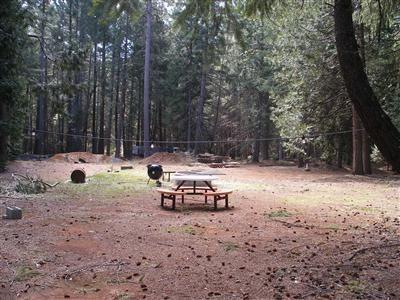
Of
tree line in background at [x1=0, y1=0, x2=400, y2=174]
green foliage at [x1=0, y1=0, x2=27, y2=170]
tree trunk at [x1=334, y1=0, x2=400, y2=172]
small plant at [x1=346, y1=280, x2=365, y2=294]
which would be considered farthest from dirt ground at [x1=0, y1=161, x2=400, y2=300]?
green foliage at [x1=0, y1=0, x2=27, y2=170]

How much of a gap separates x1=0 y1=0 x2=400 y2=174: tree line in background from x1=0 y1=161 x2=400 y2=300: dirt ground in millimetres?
1557

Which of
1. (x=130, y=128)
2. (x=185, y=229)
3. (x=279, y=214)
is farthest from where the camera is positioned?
(x=130, y=128)

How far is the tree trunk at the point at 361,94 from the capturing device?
3.75 meters

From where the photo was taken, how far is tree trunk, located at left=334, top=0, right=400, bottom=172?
3.75 meters

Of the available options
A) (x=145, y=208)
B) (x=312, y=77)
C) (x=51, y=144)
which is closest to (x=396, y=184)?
(x=312, y=77)

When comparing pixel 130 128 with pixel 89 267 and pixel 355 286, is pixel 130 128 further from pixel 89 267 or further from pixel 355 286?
pixel 355 286

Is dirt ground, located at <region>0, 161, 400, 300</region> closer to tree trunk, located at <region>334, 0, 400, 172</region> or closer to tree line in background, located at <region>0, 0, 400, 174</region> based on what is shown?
tree trunk, located at <region>334, 0, 400, 172</region>

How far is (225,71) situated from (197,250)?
30335mm

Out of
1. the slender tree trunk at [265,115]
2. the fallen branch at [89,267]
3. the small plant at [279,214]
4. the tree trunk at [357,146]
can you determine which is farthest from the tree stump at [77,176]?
the slender tree trunk at [265,115]

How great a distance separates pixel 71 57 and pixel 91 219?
27.7ft

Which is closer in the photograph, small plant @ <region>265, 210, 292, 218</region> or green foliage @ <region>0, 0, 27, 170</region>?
Result: small plant @ <region>265, 210, 292, 218</region>

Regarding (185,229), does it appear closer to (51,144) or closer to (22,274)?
(22,274)

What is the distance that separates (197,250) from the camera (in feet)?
17.2

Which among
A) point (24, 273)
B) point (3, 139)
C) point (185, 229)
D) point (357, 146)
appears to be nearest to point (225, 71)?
point (357, 146)
